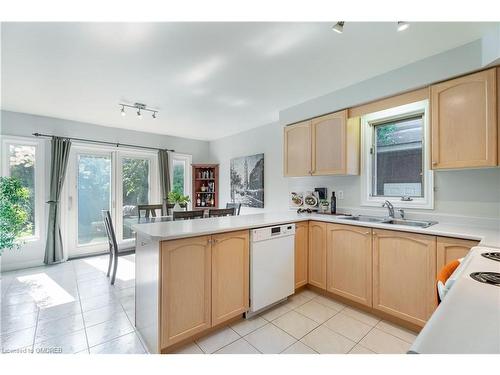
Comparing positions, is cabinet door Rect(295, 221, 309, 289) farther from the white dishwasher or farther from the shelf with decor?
the shelf with decor

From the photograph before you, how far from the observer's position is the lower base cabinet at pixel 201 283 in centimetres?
160

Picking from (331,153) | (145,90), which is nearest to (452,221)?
(331,153)

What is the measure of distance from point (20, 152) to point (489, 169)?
5.85 m

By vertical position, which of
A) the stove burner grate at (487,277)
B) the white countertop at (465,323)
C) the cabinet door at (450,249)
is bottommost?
the cabinet door at (450,249)

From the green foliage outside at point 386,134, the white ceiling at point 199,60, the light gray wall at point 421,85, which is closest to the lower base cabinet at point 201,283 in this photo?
the white ceiling at point 199,60

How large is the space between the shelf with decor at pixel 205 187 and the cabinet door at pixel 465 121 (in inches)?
160

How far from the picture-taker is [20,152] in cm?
350

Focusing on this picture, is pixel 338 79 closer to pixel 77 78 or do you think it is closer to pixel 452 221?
pixel 452 221

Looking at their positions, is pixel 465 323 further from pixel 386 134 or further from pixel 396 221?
pixel 386 134

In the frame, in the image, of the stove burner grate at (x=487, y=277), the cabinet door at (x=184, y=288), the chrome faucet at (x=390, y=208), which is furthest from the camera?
the chrome faucet at (x=390, y=208)

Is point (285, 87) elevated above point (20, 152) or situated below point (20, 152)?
above

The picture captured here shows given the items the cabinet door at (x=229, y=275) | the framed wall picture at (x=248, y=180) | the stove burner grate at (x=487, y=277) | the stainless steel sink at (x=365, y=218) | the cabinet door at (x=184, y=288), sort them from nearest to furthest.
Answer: the stove burner grate at (x=487, y=277), the cabinet door at (x=184, y=288), the cabinet door at (x=229, y=275), the stainless steel sink at (x=365, y=218), the framed wall picture at (x=248, y=180)

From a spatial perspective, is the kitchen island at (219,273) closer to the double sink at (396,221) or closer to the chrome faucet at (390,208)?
the double sink at (396,221)

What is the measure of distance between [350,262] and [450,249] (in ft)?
2.74
